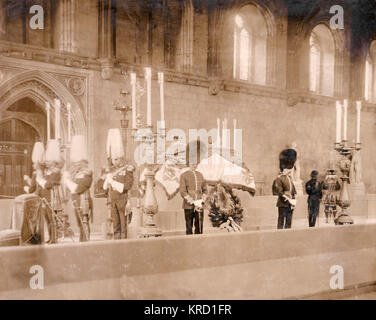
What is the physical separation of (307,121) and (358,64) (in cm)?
271

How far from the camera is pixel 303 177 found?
11.3 m

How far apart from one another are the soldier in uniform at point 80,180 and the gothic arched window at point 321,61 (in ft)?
24.3

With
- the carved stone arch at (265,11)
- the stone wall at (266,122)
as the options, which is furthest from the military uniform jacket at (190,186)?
the carved stone arch at (265,11)

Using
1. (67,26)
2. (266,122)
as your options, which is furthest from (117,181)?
(266,122)

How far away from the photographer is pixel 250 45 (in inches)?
459

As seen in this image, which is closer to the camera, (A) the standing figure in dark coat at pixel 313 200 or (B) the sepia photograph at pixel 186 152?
(B) the sepia photograph at pixel 186 152

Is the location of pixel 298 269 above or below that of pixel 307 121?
below

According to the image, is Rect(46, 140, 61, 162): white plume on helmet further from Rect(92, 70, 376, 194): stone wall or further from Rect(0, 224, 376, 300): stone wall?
Rect(92, 70, 376, 194): stone wall

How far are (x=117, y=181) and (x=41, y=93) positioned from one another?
5.34 m

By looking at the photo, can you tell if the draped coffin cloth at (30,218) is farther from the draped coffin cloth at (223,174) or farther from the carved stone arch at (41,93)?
the carved stone arch at (41,93)

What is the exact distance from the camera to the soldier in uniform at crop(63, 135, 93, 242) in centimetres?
444

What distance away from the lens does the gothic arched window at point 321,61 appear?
10891mm

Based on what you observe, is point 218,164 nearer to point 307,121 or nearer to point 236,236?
point 236,236
